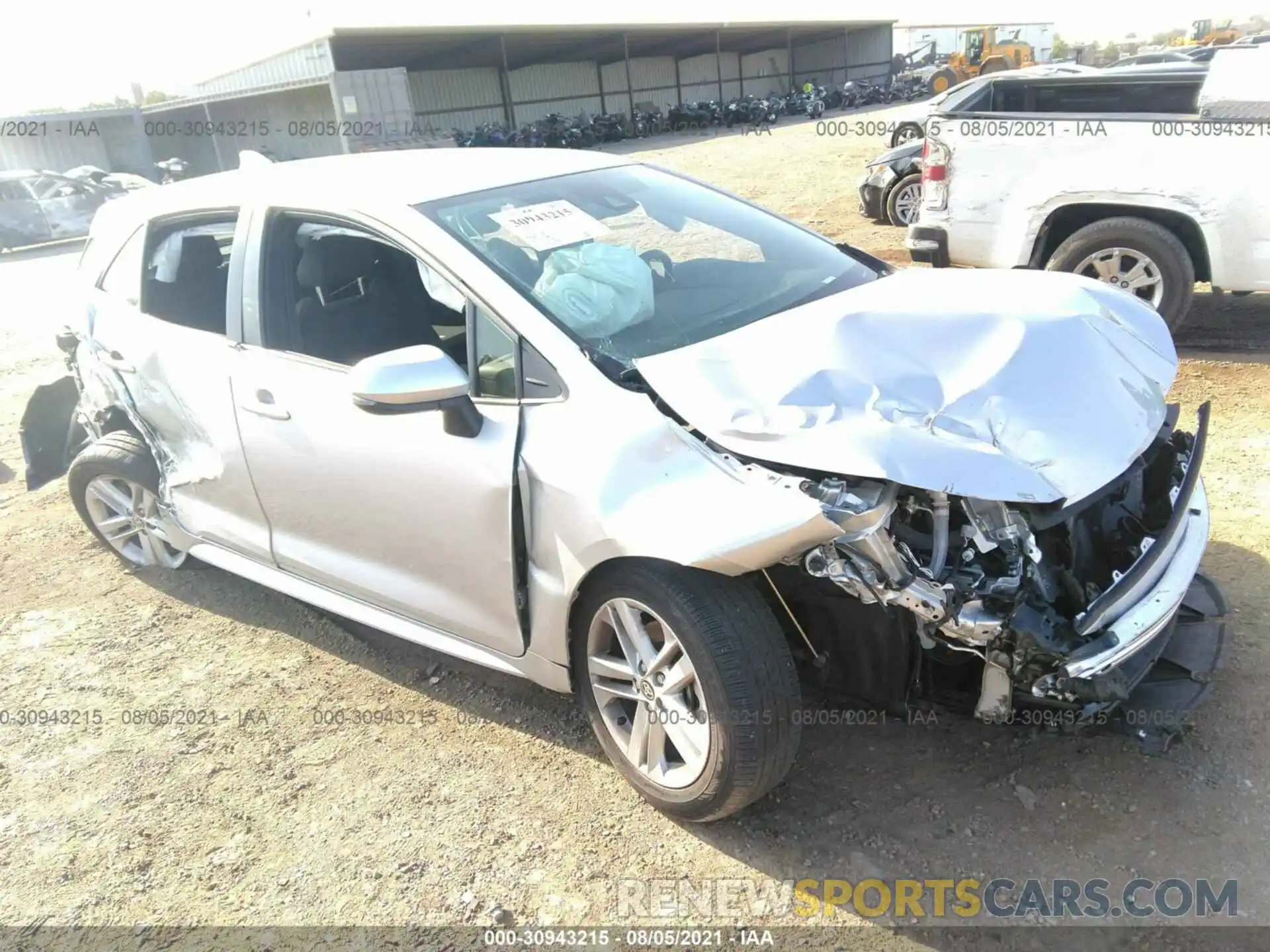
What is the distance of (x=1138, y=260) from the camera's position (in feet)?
18.6

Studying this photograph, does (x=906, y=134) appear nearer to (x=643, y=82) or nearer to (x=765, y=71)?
(x=643, y=82)

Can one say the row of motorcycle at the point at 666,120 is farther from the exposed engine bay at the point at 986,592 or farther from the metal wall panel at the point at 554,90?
the exposed engine bay at the point at 986,592

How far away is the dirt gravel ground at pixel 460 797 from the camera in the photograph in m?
2.51

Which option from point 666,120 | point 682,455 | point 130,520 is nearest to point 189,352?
point 130,520

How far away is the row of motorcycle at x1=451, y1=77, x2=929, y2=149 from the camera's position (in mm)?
29234

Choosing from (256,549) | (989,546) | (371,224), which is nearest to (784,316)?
(989,546)

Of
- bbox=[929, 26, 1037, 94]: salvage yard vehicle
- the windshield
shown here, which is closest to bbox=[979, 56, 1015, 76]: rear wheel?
bbox=[929, 26, 1037, 94]: salvage yard vehicle

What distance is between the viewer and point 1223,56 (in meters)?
5.86

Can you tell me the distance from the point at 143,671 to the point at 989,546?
325cm

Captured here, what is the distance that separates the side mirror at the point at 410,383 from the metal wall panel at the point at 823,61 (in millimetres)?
48200

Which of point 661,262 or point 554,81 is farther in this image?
point 554,81

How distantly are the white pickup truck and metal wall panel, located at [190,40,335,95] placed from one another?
25197 millimetres

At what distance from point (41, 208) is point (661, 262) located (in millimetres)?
19119

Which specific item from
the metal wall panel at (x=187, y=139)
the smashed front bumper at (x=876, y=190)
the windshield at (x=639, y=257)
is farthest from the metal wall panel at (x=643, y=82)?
the windshield at (x=639, y=257)
